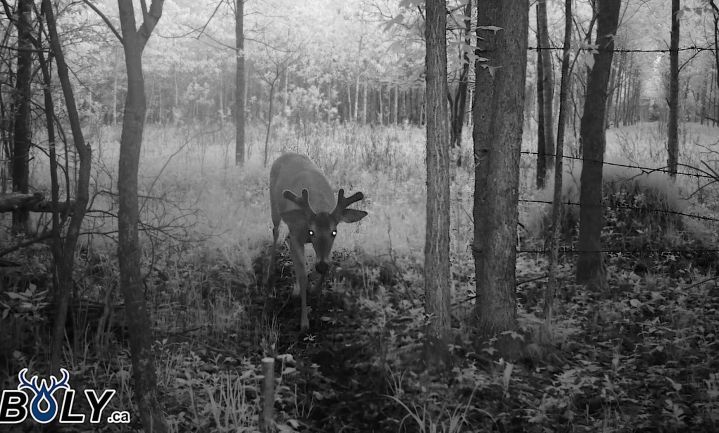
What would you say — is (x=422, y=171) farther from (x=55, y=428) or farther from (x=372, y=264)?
(x=55, y=428)

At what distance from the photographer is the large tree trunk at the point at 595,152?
20.9ft

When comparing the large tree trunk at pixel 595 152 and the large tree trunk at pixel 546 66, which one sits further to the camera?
the large tree trunk at pixel 546 66

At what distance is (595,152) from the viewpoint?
6410 mm

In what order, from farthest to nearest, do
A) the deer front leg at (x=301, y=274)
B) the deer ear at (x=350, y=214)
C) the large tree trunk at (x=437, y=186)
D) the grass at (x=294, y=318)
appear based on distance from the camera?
the deer ear at (x=350, y=214) < the deer front leg at (x=301, y=274) < the large tree trunk at (x=437, y=186) < the grass at (x=294, y=318)

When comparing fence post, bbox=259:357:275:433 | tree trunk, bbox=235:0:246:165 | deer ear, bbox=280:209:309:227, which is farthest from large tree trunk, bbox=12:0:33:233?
tree trunk, bbox=235:0:246:165

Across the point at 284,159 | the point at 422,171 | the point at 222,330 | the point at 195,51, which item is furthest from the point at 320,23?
the point at 222,330

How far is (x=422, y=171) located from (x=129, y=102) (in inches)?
424

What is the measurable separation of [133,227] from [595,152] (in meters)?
5.38

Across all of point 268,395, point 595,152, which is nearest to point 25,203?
point 268,395

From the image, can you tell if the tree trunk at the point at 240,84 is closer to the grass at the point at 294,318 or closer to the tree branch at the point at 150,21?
the grass at the point at 294,318

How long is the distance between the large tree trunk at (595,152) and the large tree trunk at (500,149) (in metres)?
1.88

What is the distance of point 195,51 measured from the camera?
140ft

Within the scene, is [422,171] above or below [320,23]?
below

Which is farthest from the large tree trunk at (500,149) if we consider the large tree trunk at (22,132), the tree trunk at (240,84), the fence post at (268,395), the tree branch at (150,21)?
the tree trunk at (240,84)
